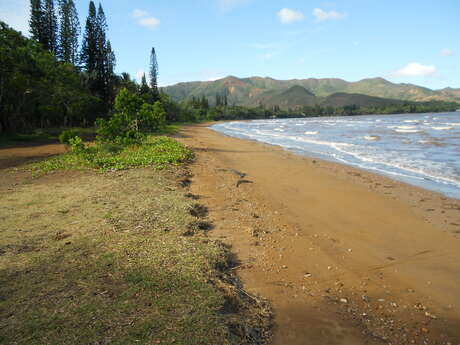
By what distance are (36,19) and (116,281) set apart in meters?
43.4

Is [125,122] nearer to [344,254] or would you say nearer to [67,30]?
[344,254]

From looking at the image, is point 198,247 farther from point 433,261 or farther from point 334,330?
point 433,261

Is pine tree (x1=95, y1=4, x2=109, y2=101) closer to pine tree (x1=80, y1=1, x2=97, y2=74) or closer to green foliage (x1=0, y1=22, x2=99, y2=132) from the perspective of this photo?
pine tree (x1=80, y1=1, x2=97, y2=74)

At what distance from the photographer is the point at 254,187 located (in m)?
8.95

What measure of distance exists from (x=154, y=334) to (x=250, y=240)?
259 centimetres

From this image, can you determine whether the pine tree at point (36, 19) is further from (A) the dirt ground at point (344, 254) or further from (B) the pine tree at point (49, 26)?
(A) the dirt ground at point (344, 254)

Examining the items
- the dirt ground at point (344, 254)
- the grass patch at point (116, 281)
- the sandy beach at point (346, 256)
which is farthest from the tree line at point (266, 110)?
the grass patch at point (116, 281)

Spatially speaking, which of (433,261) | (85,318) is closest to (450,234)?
(433,261)

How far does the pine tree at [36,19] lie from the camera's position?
1373 inches

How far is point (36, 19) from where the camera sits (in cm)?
3541

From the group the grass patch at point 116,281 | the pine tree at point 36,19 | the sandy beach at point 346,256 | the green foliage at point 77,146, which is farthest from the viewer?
the pine tree at point 36,19

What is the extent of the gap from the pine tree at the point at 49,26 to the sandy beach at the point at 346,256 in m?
39.2

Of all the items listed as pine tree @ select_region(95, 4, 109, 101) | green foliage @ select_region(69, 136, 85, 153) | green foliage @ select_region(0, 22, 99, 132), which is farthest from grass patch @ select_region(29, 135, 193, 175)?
pine tree @ select_region(95, 4, 109, 101)

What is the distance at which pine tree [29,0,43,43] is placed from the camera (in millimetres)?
34875
